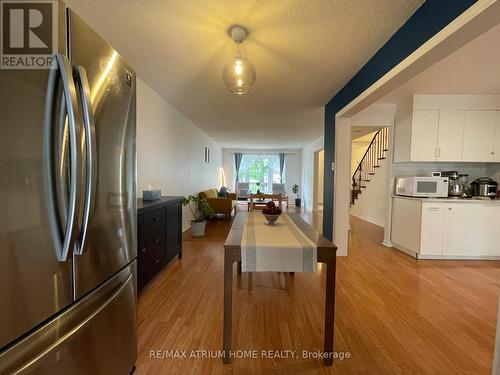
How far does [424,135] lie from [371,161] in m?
2.81

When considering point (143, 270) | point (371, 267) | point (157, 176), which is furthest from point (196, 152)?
point (371, 267)

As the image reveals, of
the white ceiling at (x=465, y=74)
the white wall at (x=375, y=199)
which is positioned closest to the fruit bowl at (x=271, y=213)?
the white ceiling at (x=465, y=74)

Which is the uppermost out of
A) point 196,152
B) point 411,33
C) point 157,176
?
point 411,33

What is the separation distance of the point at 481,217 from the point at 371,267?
1.80m

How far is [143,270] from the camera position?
2148 millimetres

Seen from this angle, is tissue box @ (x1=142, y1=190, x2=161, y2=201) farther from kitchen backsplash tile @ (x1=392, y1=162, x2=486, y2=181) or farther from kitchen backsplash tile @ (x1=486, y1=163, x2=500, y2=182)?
kitchen backsplash tile @ (x1=486, y1=163, x2=500, y2=182)

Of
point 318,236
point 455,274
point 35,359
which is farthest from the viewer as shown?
point 455,274

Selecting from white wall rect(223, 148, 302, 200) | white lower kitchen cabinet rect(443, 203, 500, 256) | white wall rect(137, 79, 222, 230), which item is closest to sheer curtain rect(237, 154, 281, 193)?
white wall rect(223, 148, 302, 200)

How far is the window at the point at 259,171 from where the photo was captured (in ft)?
34.8

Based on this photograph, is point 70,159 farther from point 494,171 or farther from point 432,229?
point 494,171

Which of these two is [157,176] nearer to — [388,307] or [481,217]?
[388,307]

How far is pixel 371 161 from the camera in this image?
6.15 meters

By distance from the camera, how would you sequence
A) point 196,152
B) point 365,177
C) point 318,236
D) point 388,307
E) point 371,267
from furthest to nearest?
point 365,177, point 196,152, point 371,267, point 388,307, point 318,236

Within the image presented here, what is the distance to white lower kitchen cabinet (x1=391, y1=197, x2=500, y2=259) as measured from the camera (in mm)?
3168
